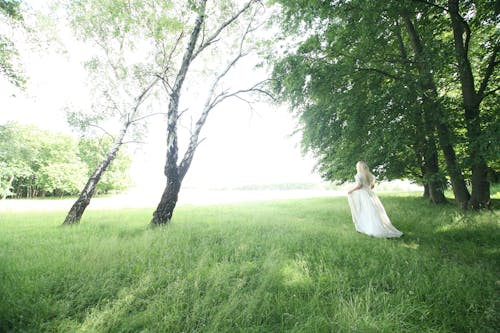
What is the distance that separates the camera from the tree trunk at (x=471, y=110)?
16.3 feet

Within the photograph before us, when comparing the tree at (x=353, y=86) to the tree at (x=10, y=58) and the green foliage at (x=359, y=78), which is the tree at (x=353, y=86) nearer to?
the green foliage at (x=359, y=78)

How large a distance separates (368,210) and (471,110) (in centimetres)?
449

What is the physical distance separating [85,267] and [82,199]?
267 inches

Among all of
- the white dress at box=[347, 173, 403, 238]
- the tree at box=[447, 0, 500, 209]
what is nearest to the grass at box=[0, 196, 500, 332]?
the white dress at box=[347, 173, 403, 238]

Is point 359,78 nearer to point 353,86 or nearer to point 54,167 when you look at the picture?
point 353,86

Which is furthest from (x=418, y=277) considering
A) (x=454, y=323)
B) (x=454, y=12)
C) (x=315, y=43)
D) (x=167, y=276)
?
(x=454, y=12)

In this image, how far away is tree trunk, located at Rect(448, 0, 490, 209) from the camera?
4.96 meters

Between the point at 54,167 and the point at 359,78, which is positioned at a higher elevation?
the point at 54,167

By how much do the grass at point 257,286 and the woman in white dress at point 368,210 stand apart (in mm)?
656

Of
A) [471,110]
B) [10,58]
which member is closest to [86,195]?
[10,58]

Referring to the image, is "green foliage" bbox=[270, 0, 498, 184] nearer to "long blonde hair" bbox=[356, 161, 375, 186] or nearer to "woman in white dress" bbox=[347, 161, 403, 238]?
"long blonde hair" bbox=[356, 161, 375, 186]

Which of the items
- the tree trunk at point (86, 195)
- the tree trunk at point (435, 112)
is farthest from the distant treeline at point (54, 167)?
the tree trunk at point (435, 112)

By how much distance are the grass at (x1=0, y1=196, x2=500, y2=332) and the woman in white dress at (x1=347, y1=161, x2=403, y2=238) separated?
0.66 meters

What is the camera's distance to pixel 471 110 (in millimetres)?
5574
